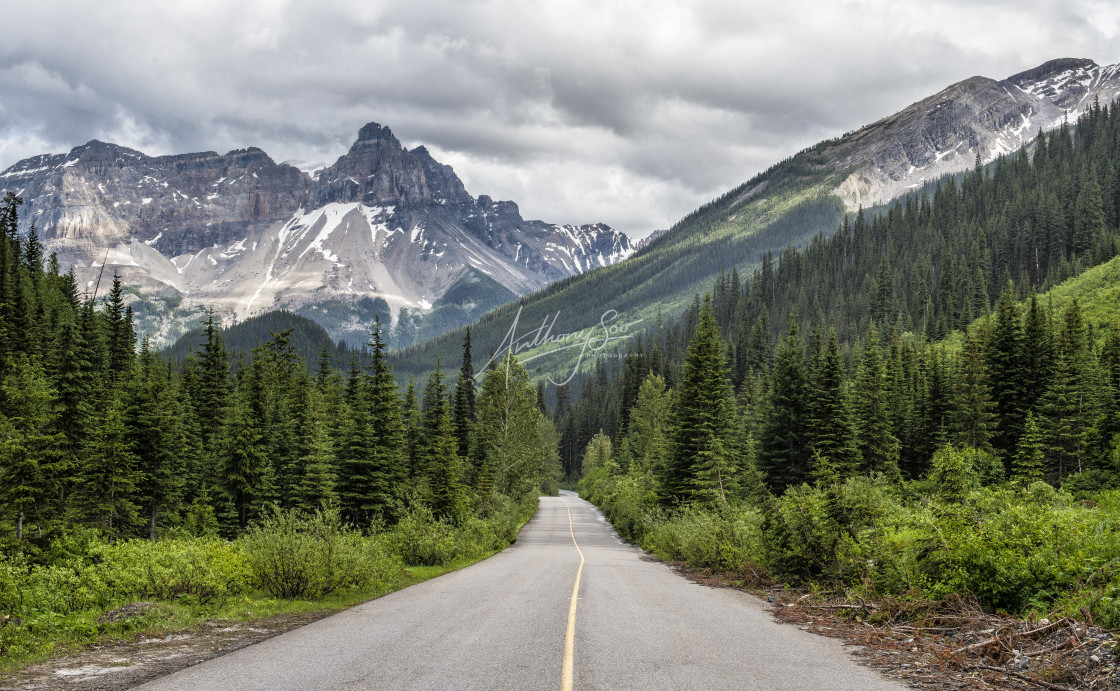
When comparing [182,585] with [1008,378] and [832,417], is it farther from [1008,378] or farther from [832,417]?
[1008,378]

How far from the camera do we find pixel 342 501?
116ft

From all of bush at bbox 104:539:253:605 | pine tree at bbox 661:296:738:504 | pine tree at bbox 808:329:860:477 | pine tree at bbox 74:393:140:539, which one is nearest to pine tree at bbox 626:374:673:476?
pine tree at bbox 808:329:860:477

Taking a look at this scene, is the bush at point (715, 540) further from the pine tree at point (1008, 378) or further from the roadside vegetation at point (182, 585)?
the pine tree at point (1008, 378)

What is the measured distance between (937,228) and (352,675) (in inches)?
7030

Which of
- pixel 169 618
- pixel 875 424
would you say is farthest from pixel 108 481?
pixel 875 424

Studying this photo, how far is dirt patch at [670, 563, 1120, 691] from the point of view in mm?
7812

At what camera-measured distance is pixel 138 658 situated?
943 cm

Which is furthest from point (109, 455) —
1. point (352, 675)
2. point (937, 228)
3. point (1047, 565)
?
point (937, 228)

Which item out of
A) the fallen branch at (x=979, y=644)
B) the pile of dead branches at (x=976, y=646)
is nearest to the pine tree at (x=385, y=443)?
the pile of dead branches at (x=976, y=646)

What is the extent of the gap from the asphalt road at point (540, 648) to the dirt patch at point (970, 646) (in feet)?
1.95

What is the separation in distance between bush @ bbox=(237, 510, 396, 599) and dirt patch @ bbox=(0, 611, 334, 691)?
2.86m

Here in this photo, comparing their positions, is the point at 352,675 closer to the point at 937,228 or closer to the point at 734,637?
the point at 734,637

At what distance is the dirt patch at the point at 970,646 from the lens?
781 cm

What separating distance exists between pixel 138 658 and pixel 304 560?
5848mm
